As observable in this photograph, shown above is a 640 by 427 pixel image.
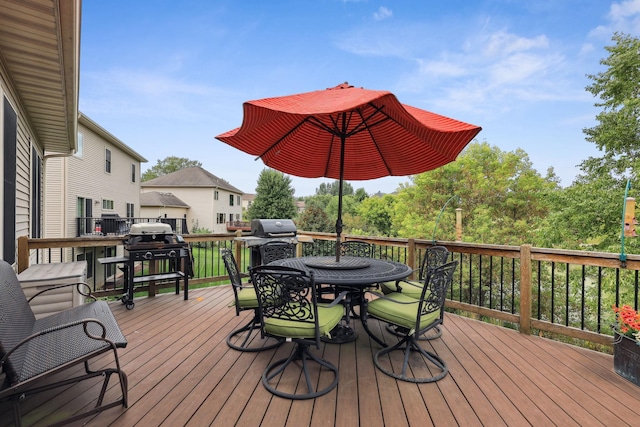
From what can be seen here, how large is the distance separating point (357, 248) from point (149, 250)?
9.11 ft

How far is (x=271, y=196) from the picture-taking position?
23250 millimetres

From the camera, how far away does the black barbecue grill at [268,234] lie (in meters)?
4.98

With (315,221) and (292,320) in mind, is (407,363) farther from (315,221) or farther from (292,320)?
(315,221)

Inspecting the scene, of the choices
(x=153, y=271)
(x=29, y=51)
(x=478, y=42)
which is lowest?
(x=153, y=271)

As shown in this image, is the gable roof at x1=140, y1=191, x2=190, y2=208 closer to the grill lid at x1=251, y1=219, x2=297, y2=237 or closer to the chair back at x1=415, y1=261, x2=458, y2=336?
the grill lid at x1=251, y1=219, x2=297, y2=237

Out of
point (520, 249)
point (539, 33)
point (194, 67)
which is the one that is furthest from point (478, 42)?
point (194, 67)

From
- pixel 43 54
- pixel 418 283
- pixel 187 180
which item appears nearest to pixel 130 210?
pixel 187 180

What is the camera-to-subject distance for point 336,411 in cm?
186

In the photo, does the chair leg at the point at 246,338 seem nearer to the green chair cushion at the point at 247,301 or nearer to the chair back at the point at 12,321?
the green chair cushion at the point at 247,301

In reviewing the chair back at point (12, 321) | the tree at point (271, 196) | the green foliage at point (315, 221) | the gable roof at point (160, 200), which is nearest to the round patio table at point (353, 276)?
the chair back at point (12, 321)

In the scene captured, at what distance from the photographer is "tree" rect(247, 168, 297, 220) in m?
23.0

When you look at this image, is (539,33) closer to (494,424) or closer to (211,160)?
(494,424)

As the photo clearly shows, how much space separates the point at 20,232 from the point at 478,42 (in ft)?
36.4

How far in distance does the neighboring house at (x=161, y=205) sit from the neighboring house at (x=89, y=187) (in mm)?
5788
